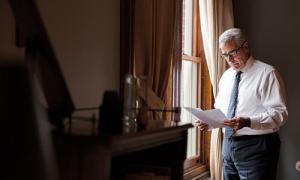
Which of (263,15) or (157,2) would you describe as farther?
(263,15)

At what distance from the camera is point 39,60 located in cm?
107

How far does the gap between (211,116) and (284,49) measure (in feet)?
5.56

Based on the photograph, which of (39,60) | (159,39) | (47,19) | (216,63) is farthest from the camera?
(216,63)

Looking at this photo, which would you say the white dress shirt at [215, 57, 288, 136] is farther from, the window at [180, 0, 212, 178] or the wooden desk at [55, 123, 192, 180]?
the wooden desk at [55, 123, 192, 180]

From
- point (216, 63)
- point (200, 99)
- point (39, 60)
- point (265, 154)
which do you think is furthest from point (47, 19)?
point (200, 99)

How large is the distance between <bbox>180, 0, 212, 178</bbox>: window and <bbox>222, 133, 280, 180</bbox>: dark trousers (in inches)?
35.5

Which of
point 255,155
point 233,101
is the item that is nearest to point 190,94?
point 233,101

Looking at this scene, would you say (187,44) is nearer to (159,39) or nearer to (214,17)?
(214,17)

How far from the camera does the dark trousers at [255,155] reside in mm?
2080

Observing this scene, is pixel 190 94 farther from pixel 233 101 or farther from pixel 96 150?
pixel 96 150

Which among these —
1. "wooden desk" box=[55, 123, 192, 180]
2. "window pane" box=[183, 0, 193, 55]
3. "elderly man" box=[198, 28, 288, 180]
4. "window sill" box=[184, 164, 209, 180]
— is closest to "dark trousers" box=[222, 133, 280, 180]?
"elderly man" box=[198, 28, 288, 180]

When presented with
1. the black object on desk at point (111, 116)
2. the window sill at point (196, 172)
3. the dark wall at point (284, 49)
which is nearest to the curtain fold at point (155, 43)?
the black object on desk at point (111, 116)

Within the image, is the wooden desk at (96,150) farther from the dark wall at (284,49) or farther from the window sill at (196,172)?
the dark wall at (284,49)

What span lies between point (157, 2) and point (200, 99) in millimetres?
1416
